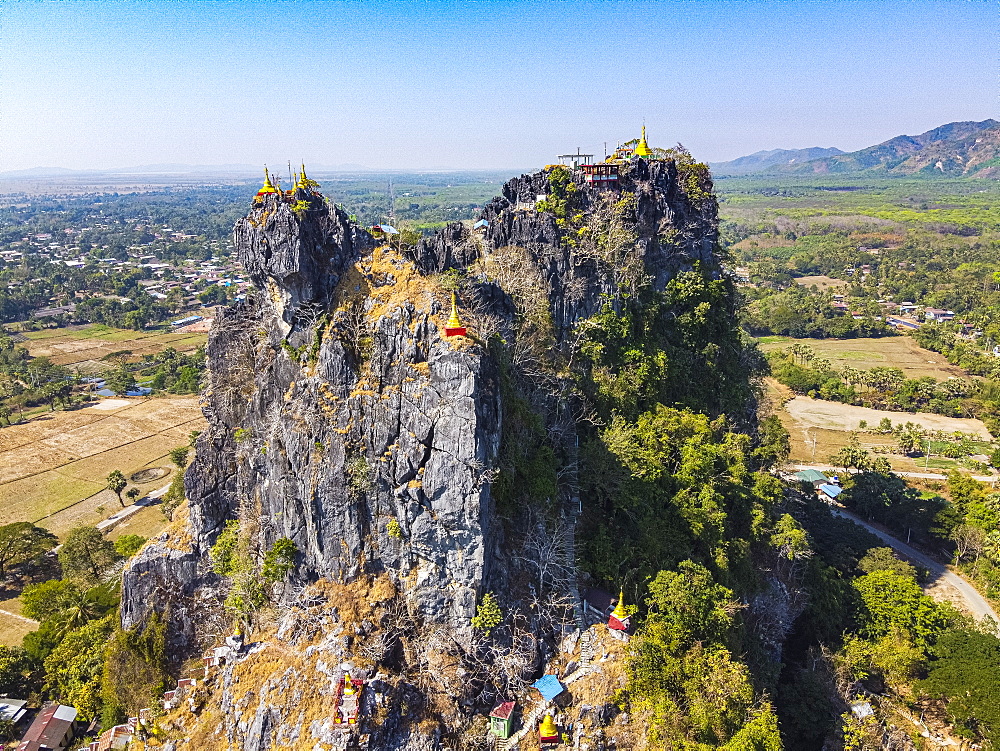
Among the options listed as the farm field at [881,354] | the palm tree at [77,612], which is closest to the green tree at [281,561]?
the palm tree at [77,612]

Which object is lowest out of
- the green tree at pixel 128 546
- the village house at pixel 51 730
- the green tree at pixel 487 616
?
the village house at pixel 51 730

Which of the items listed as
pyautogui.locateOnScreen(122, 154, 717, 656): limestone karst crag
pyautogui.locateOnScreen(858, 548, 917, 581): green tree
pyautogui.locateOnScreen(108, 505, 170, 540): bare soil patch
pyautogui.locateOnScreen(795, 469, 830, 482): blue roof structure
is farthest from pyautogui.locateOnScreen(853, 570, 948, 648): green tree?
pyautogui.locateOnScreen(108, 505, 170, 540): bare soil patch

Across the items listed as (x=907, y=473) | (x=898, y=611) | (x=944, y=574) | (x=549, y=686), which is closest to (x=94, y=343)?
(x=549, y=686)

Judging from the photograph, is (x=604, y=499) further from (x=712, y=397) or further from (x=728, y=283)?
(x=728, y=283)

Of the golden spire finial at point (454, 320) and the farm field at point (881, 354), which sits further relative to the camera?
the farm field at point (881, 354)

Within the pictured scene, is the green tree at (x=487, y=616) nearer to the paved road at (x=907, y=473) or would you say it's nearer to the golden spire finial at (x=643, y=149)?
the golden spire finial at (x=643, y=149)

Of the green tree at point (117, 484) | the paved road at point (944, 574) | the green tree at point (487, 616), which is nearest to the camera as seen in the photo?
the green tree at point (487, 616)

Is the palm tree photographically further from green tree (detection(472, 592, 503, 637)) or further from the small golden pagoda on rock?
the small golden pagoda on rock

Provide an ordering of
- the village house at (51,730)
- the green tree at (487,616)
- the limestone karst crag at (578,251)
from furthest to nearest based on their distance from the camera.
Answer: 1. the limestone karst crag at (578,251)
2. the village house at (51,730)
3. the green tree at (487,616)
